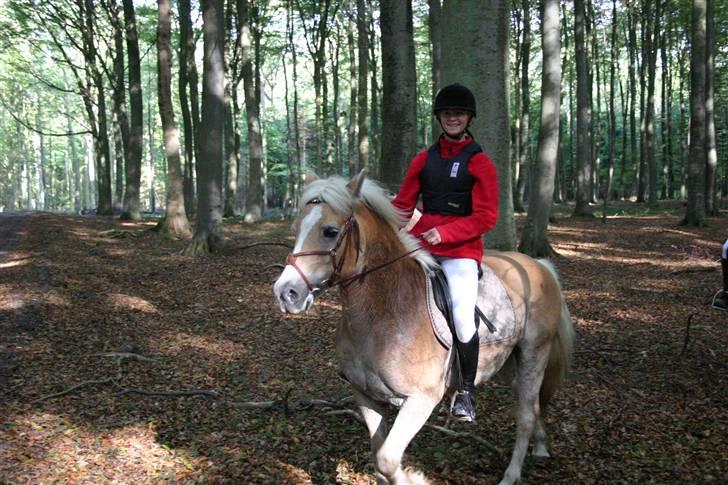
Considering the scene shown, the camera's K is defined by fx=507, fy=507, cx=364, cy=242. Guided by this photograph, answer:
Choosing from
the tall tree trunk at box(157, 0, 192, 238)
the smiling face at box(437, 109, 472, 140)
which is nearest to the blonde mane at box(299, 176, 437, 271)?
the smiling face at box(437, 109, 472, 140)

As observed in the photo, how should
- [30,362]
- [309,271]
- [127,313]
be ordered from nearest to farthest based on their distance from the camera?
[309,271] → [30,362] → [127,313]

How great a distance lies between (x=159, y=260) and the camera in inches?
533

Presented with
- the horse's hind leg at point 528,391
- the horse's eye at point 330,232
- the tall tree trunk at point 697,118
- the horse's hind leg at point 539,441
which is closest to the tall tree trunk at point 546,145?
the tall tree trunk at point 697,118

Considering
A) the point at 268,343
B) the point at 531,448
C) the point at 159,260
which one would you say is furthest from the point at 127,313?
the point at 531,448

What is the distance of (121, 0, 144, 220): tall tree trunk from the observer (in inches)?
860

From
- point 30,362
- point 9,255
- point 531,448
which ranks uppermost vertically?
point 9,255

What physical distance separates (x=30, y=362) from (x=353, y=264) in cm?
545

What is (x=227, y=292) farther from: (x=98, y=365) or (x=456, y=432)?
(x=456, y=432)

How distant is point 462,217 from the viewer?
12.4ft

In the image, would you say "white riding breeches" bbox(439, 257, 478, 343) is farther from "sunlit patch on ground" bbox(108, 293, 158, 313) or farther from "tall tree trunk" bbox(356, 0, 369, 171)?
"tall tree trunk" bbox(356, 0, 369, 171)

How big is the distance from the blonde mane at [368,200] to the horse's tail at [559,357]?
174cm

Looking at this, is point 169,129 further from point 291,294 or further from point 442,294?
point 291,294

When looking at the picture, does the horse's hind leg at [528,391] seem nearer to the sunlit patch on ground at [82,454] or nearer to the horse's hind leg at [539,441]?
the horse's hind leg at [539,441]

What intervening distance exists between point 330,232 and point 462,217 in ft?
3.73
